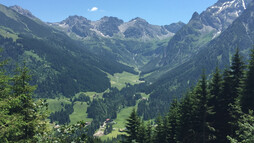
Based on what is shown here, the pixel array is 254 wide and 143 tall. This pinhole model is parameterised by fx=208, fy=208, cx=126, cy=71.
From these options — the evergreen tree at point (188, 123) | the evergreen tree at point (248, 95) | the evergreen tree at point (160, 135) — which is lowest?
the evergreen tree at point (160, 135)

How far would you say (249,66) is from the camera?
34.6 metres

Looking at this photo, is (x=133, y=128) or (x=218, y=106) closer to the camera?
(x=218, y=106)

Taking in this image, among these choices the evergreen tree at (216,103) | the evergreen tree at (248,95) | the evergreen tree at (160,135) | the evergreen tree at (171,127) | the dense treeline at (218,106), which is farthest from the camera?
the evergreen tree at (160,135)

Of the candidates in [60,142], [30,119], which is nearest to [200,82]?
[30,119]

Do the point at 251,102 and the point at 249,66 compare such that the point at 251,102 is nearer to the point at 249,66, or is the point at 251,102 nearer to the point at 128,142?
the point at 249,66

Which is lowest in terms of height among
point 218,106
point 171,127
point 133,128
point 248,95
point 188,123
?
point 133,128

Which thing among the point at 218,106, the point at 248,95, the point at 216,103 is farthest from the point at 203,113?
the point at 248,95

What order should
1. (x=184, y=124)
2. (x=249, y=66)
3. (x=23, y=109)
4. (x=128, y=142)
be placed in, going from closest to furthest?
(x=23, y=109) < (x=249, y=66) < (x=184, y=124) < (x=128, y=142)

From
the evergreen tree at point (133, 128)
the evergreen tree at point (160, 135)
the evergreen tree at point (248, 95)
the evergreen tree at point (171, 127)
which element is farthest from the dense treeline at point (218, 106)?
the evergreen tree at point (133, 128)

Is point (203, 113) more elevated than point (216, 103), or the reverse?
point (216, 103)

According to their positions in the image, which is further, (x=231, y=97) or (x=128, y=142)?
(x=128, y=142)

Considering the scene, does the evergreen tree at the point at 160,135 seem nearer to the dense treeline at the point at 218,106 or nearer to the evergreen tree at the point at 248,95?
the dense treeline at the point at 218,106

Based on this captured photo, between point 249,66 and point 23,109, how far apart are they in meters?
34.3

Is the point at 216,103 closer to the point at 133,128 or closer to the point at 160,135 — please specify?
the point at 160,135
